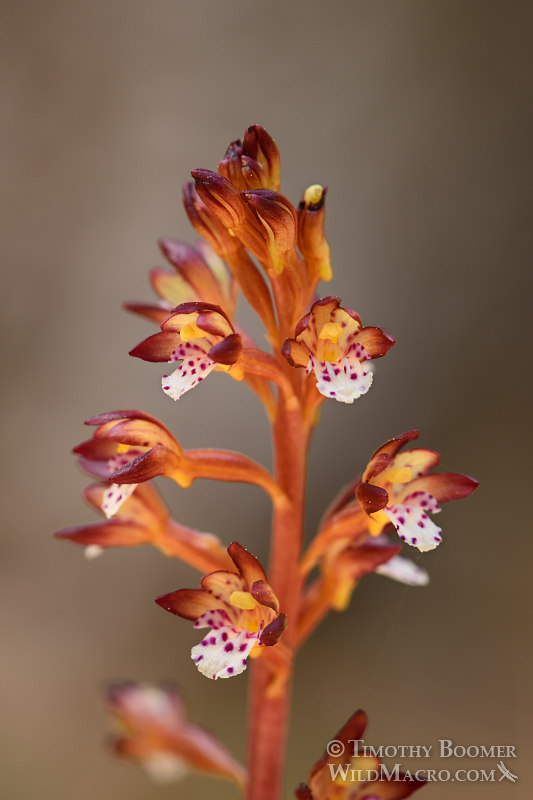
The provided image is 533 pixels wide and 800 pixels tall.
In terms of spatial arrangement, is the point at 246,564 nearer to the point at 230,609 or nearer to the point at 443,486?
the point at 230,609

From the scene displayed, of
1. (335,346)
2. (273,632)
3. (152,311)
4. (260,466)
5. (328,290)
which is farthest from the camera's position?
(328,290)

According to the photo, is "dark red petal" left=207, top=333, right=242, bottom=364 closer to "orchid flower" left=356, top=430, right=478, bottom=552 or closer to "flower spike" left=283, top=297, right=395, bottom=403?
"flower spike" left=283, top=297, right=395, bottom=403

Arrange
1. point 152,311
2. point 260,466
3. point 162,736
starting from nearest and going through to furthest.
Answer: point 260,466, point 152,311, point 162,736

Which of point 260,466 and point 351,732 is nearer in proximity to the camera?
point 351,732

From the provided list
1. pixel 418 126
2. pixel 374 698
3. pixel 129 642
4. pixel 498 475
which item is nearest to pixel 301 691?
pixel 374 698

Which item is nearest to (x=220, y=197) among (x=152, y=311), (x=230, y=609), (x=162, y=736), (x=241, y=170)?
(x=241, y=170)

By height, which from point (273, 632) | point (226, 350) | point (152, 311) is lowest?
point (273, 632)

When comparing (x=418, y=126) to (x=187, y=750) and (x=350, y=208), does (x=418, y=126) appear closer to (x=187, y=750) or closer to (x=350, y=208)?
(x=350, y=208)
